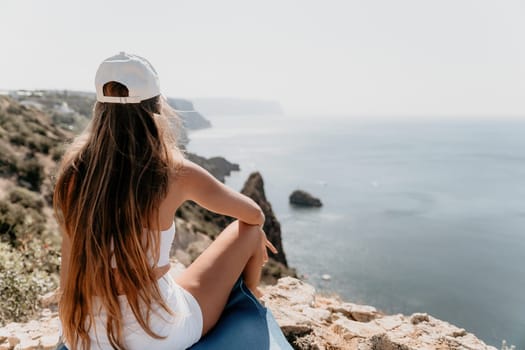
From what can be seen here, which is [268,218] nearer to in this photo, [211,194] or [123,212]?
[211,194]

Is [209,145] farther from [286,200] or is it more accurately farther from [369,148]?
[286,200]

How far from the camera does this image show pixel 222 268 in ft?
5.91

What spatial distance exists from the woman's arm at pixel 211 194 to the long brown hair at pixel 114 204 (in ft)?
0.26

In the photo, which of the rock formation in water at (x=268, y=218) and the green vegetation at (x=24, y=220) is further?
the rock formation in water at (x=268, y=218)

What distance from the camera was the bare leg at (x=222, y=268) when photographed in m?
1.72

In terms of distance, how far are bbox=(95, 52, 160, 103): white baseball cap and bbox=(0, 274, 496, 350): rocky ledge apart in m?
1.58

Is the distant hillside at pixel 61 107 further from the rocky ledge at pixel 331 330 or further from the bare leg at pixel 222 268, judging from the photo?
the bare leg at pixel 222 268

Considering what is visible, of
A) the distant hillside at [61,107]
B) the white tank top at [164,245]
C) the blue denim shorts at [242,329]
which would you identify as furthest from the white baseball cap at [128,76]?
the distant hillside at [61,107]

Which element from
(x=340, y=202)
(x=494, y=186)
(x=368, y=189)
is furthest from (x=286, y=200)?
(x=494, y=186)

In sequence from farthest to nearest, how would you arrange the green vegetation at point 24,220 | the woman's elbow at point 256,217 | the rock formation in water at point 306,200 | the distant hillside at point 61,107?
the rock formation in water at point 306,200 < the distant hillside at point 61,107 < the green vegetation at point 24,220 < the woman's elbow at point 256,217

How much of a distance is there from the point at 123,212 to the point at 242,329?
77 cm

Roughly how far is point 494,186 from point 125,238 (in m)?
55.6

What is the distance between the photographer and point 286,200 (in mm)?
44219

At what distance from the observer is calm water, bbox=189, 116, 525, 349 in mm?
22984
